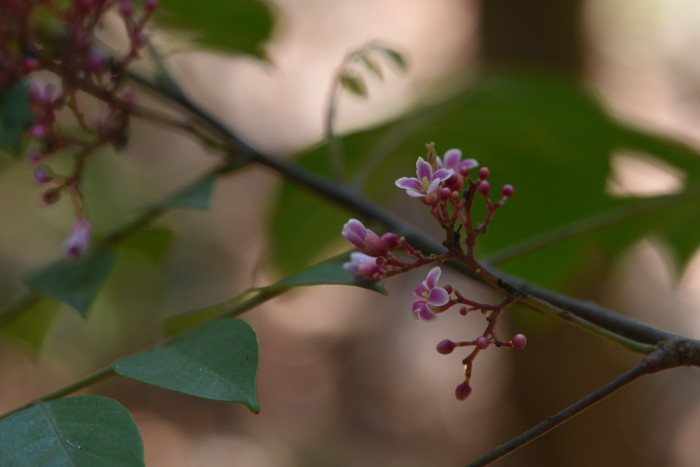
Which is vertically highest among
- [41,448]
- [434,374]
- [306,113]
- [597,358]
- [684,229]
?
[41,448]

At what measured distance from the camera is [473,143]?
5.12ft

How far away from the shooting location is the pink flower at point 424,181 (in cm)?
74

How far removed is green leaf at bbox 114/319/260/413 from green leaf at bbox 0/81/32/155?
1.43ft

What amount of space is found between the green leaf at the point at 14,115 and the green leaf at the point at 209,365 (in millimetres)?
436

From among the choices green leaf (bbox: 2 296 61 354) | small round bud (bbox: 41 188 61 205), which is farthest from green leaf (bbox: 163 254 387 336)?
green leaf (bbox: 2 296 61 354)

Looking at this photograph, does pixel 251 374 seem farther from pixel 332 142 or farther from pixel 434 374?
pixel 434 374

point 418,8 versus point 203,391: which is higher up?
point 203,391

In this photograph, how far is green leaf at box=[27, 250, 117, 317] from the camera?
3.17 feet

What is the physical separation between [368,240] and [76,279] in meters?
0.46

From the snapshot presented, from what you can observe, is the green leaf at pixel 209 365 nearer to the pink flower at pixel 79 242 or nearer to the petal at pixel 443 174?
the petal at pixel 443 174

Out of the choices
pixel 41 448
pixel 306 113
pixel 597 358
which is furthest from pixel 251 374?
pixel 306 113

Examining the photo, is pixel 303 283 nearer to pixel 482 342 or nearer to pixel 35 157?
pixel 482 342

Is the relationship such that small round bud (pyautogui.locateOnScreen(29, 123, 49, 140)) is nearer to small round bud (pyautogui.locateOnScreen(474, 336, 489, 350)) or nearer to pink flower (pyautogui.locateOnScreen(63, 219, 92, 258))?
pink flower (pyautogui.locateOnScreen(63, 219, 92, 258))

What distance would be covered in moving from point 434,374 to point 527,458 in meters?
2.91
